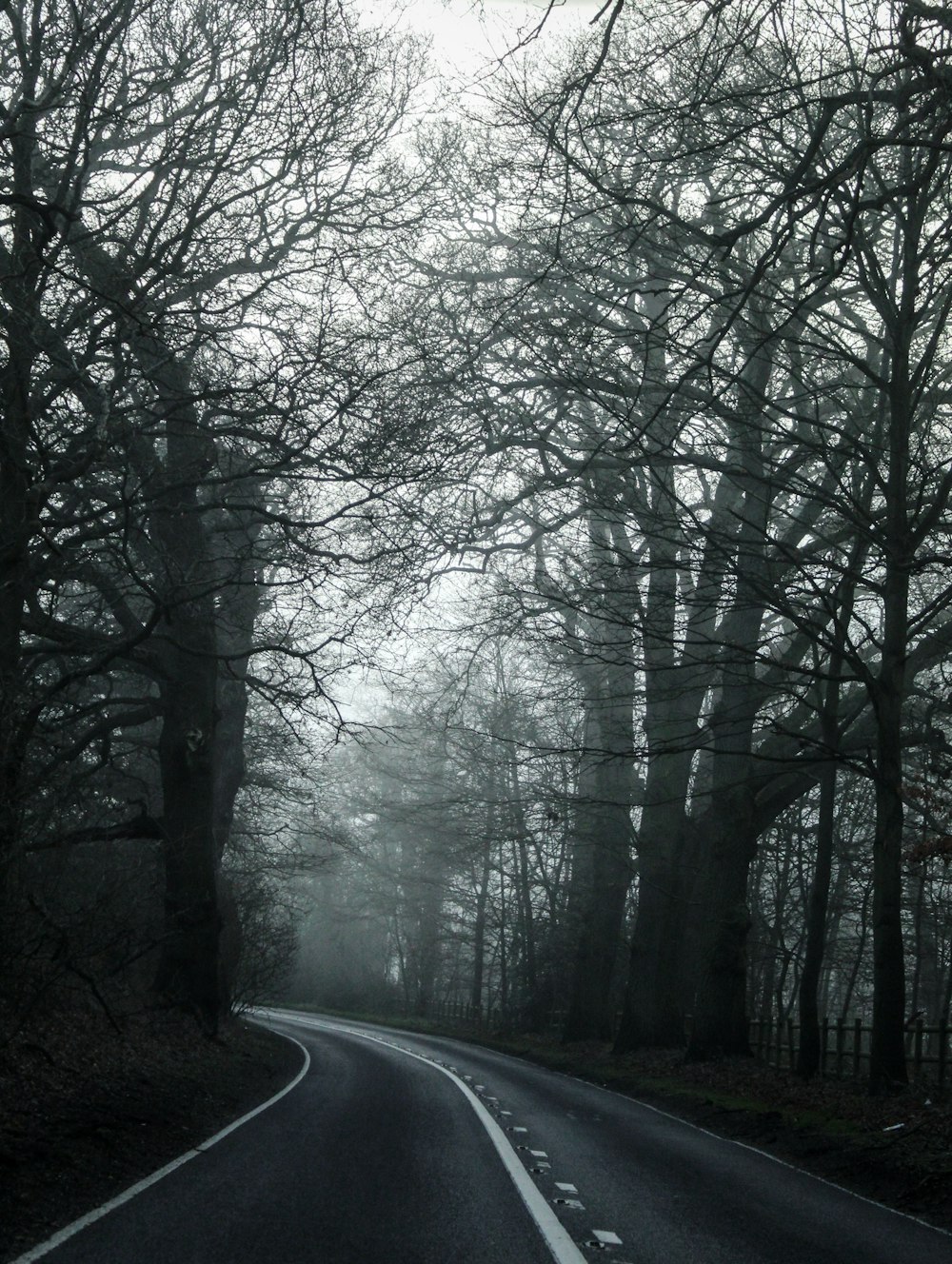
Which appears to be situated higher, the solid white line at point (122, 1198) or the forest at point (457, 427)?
the forest at point (457, 427)

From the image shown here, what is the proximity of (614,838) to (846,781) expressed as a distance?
24.2 feet

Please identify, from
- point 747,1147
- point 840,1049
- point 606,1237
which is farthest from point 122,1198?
point 840,1049

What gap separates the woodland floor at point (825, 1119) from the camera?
395 inches

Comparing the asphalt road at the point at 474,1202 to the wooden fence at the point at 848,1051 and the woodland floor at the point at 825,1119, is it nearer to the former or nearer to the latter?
the woodland floor at the point at 825,1119

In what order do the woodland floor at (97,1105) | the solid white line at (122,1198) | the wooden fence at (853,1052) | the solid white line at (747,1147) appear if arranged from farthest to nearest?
1. the wooden fence at (853,1052)
2. the solid white line at (747,1147)
3. the woodland floor at (97,1105)
4. the solid white line at (122,1198)

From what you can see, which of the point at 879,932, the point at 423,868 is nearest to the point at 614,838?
the point at 879,932

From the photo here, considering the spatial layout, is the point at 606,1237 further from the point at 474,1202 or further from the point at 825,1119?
the point at 825,1119

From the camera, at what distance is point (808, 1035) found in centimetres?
1731

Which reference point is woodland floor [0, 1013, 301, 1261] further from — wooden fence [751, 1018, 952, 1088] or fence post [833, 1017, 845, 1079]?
wooden fence [751, 1018, 952, 1088]

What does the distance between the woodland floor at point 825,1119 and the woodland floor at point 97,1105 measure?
5.26m

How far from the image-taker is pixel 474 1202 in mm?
8070

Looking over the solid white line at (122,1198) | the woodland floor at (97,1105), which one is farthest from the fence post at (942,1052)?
the solid white line at (122,1198)

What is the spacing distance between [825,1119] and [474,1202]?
21.3ft

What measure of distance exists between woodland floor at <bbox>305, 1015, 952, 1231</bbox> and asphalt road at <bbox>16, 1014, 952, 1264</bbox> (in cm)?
50
